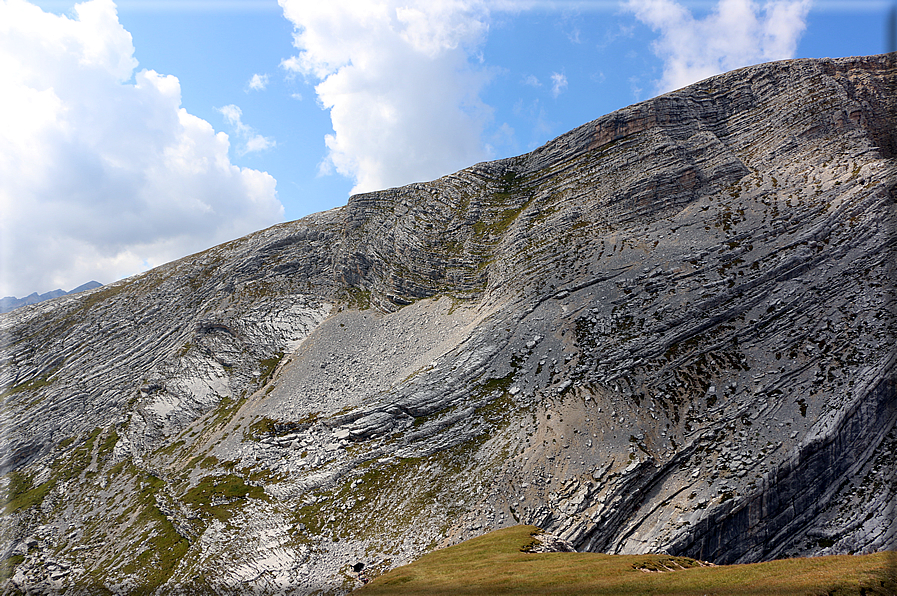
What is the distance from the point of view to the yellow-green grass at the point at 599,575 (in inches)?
563

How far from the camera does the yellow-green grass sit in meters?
14.3

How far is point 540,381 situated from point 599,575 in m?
20.5

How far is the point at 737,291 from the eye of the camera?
3788cm

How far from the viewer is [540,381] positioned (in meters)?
38.8

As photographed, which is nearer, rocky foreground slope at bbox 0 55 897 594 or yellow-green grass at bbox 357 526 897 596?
yellow-green grass at bbox 357 526 897 596

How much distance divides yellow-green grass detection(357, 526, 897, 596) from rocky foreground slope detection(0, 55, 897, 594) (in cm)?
464

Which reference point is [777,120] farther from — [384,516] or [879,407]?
[384,516]

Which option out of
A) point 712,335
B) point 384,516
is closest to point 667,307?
point 712,335

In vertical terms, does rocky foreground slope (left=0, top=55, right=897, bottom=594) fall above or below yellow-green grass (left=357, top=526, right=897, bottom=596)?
above

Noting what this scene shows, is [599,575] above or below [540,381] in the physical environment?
below

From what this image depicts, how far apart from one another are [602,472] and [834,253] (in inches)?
Result: 1258

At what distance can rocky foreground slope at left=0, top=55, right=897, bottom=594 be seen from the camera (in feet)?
95.3

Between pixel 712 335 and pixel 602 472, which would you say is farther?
pixel 712 335

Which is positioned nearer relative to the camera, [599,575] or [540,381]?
[599,575]
